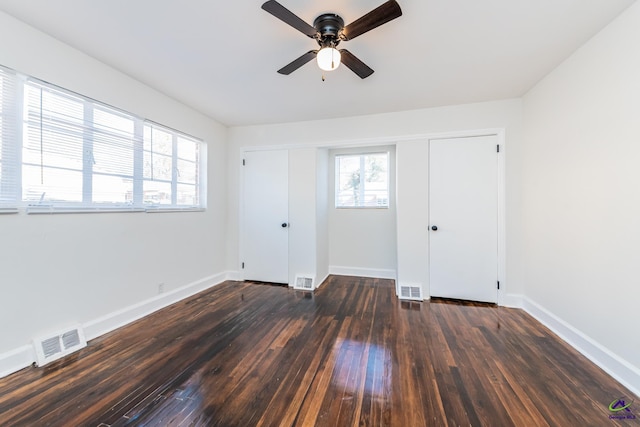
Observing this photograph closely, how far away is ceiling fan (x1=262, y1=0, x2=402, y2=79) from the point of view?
4.72ft

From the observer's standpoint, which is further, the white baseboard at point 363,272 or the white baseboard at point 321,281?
the white baseboard at point 363,272

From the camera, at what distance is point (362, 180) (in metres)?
4.38

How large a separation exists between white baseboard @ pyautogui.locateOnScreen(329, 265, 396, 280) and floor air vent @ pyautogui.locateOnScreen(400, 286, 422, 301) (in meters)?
0.83

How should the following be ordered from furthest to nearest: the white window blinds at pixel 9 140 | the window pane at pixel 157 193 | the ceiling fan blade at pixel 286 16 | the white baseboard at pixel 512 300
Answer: the white baseboard at pixel 512 300 → the window pane at pixel 157 193 → the white window blinds at pixel 9 140 → the ceiling fan blade at pixel 286 16

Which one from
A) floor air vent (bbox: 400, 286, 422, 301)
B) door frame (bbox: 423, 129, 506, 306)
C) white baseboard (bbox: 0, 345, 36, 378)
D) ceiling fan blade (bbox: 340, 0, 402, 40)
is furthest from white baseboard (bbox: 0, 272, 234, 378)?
door frame (bbox: 423, 129, 506, 306)

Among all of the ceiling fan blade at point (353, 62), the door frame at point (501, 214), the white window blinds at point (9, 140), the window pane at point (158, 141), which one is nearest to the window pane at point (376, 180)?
the door frame at point (501, 214)

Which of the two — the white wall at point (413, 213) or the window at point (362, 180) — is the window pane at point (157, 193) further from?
the white wall at point (413, 213)

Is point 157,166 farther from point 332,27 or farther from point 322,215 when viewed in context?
point 332,27

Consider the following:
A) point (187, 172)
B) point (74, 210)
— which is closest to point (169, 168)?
point (187, 172)

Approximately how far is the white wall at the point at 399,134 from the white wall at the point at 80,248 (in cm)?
86

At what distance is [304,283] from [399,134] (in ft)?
8.61

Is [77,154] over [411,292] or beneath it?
over

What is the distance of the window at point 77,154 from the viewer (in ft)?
6.08

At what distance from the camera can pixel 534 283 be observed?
9.29 feet
